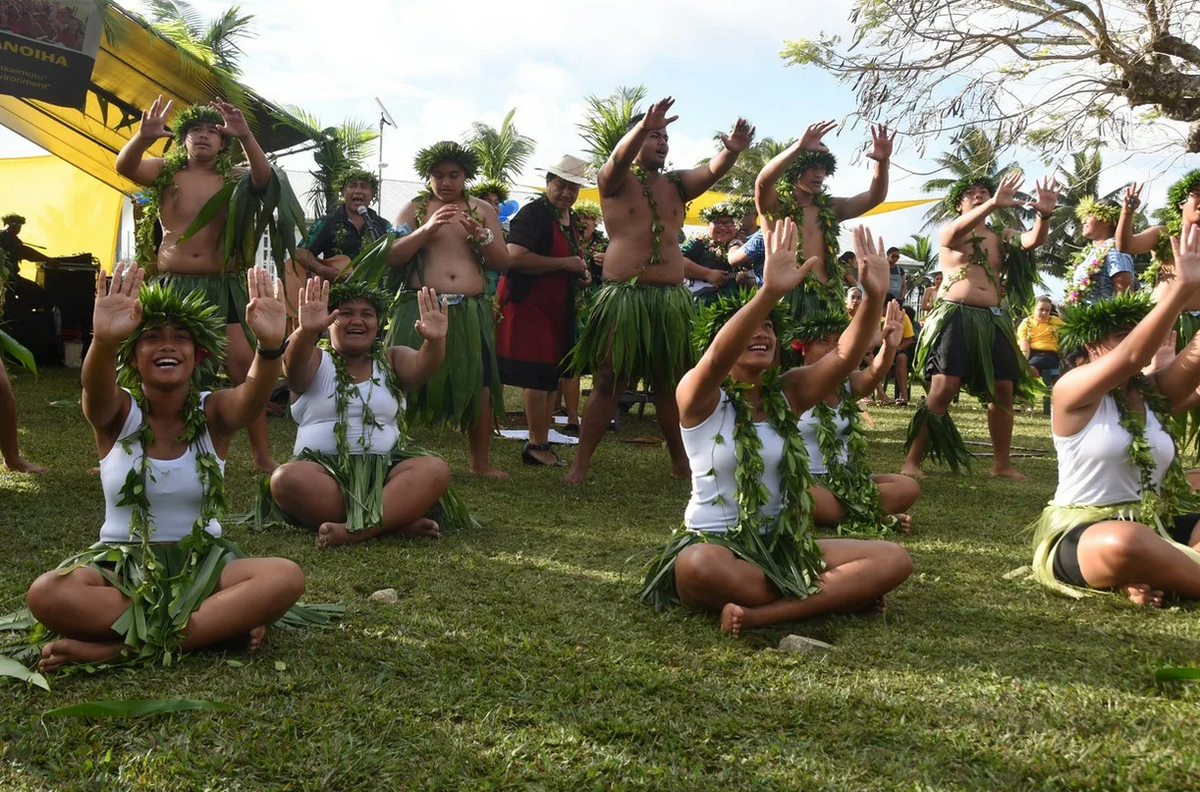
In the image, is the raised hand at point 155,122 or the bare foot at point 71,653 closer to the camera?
the bare foot at point 71,653

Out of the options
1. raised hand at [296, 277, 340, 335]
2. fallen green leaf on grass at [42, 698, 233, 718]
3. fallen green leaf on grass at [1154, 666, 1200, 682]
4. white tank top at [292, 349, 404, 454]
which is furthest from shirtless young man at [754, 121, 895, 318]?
fallen green leaf on grass at [42, 698, 233, 718]

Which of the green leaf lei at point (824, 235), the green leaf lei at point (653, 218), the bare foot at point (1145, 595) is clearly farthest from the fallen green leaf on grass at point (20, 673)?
the green leaf lei at point (824, 235)

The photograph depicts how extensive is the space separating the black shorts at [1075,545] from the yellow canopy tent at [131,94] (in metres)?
6.99

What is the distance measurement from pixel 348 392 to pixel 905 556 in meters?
1.89

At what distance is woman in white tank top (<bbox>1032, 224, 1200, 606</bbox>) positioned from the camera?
275 cm

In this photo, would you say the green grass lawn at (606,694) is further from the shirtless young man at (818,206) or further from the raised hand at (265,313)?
the shirtless young man at (818,206)

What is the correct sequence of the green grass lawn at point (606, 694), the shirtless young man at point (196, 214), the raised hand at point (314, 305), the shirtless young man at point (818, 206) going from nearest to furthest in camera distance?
the green grass lawn at point (606, 694)
the raised hand at point (314, 305)
the shirtless young man at point (196, 214)
the shirtless young man at point (818, 206)

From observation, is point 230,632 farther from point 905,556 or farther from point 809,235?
point 809,235

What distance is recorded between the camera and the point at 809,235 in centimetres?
485

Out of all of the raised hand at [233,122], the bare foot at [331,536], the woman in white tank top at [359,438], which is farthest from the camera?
the raised hand at [233,122]

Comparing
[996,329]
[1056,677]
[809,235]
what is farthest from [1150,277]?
[1056,677]

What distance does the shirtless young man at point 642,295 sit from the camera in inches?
183

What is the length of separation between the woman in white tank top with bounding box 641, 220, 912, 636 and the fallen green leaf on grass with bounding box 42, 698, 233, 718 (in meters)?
1.18

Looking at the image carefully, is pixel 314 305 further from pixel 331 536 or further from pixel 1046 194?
pixel 1046 194
